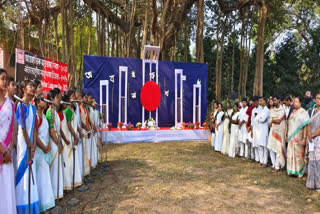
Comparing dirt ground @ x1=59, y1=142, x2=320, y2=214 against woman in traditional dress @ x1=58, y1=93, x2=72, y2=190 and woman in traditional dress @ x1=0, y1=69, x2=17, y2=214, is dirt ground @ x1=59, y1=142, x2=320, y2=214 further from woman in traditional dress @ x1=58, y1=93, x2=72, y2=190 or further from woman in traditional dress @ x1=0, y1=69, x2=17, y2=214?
woman in traditional dress @ x1=0, y1=69, x2=17, y2=214

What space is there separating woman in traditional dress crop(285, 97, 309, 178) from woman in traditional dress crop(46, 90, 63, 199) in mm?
3639

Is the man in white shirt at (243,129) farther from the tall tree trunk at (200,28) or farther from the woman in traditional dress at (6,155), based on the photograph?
the tall tree trunk at (200,28)

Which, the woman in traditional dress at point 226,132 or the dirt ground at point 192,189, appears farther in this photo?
the woman in traditional dress at point 226,132

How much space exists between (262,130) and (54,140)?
393cm

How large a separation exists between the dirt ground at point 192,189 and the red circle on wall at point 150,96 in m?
3.95

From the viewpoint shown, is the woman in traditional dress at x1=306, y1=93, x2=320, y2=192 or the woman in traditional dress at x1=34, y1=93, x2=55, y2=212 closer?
the woman in traditional dress at x1=34, y1=93, x2=55, y2=212

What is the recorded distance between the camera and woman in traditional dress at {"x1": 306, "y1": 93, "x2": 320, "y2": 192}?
3.68 meters

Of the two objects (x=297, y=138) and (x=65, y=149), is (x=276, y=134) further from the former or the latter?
(x=65, y=149)

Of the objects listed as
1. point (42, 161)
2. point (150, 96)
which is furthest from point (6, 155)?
point (150, 96)

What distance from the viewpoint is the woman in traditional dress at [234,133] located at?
6086 millimetres

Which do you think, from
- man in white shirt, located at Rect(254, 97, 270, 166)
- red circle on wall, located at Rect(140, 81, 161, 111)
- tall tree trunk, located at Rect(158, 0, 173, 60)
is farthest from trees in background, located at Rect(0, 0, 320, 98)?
man in white shirt, located at Rect(254, 97, 270, 166)

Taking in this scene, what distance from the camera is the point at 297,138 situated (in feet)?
14.0

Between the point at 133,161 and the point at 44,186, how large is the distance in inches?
114

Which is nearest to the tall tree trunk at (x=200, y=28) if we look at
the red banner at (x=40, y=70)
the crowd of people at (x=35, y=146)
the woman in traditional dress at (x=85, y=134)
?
the red banner at (x=40, y=70)
